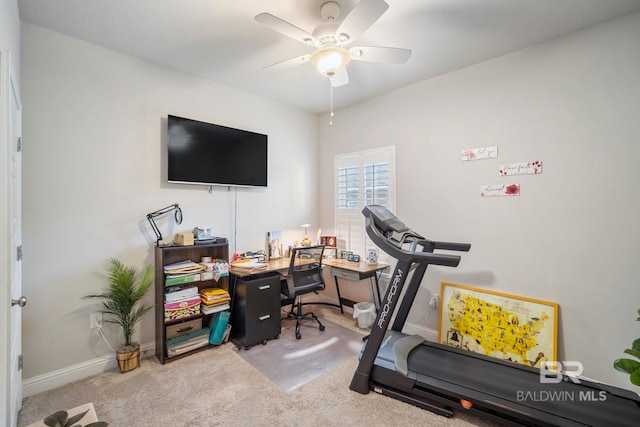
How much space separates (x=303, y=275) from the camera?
3158 mm

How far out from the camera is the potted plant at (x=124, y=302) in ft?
7.70

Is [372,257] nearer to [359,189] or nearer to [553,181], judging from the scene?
[359,189]

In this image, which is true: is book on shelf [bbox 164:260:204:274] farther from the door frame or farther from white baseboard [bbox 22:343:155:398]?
the door frame

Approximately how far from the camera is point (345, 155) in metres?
3.84

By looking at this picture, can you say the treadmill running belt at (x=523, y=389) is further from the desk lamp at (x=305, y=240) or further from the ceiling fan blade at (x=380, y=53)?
the ceiling fan blade at (x=380, y=53)

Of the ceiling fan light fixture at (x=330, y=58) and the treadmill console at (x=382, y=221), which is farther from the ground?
the ceiling fan light fixture at (x=330, y=58)

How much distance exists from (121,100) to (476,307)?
3.72 m

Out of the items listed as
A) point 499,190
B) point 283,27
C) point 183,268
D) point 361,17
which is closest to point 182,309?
point 183,268

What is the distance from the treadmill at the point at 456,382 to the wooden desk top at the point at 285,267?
74 cm

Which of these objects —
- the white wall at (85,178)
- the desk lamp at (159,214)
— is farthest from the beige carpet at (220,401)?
the desk lamp at (159,214)

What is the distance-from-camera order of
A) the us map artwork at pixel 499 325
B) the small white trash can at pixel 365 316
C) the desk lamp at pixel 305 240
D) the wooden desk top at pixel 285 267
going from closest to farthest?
the us map artwork at pixel 499 325, the wooden desk top at pixel 285 267, the small white trash can at pixel 365 316, the desk lamp at pixel 305 240

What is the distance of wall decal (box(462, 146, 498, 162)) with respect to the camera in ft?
8.51

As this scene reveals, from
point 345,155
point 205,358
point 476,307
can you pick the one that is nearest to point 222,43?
point 345,155

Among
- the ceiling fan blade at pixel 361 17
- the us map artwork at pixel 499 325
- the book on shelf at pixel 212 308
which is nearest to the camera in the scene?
the ceiling fan blade at pixel 361 17
